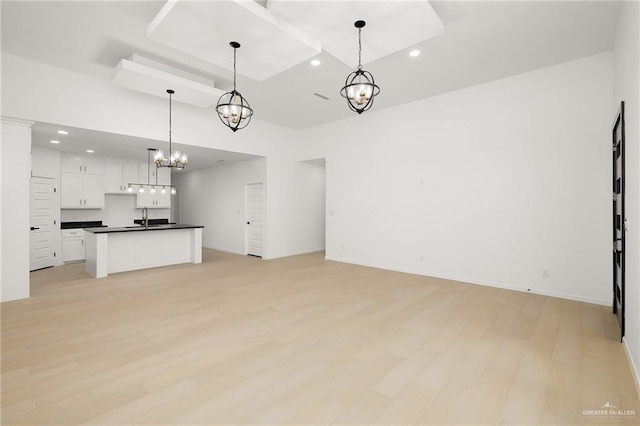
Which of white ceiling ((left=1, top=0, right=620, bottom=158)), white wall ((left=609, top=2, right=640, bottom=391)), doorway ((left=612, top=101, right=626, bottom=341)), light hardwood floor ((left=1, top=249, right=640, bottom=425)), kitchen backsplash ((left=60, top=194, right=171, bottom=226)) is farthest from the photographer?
kitchen backsplash ((left=60, top=194, right=171, bottom=226))

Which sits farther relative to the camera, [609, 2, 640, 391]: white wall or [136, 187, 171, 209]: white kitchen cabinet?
[136, 187, 171, 209]: white kitchen cabinet

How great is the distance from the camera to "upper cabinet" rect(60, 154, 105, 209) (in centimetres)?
704

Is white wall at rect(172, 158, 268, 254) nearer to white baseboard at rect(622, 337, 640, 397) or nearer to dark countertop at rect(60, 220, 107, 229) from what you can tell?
dark countertop at rect(60, 220, 107, 229)

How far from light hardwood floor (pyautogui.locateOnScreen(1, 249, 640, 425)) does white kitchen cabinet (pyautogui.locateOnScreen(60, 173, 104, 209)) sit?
331cm

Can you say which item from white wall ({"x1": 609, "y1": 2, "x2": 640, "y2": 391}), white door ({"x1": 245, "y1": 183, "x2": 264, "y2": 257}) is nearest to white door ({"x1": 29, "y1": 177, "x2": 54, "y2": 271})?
white door ({"x1": 245, "y1": 183, "x2": 264, "y2": 257})

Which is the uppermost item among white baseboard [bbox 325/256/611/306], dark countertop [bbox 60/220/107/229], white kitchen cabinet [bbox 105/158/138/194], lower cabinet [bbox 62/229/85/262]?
white kitchen cabinet [bbox 105/158/138/194]

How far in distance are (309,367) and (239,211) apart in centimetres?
669

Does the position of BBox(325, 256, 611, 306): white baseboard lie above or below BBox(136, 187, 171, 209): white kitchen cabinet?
below

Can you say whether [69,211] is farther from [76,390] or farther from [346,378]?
[346,378]

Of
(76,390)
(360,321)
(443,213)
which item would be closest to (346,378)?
(360,321)

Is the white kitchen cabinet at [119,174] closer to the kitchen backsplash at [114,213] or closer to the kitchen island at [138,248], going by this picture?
the kitchen backsplash at [114,213]

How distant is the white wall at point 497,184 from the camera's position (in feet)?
13.8

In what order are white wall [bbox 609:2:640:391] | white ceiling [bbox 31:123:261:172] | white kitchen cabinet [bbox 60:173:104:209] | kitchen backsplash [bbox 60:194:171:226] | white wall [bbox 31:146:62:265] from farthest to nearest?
kitchen backsplash [bbox 60:194:171:226] < white kitchen cabinet [bbox 60:173:104:209] < white wall [bbox 31:146:62:265] < white ceiling [bbox 31:123:261:172] < white wall [bbox 609:2:640:391]

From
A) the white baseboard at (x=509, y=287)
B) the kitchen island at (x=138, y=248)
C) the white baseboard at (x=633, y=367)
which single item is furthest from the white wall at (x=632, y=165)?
the kitchen island at (x=138, y=248)
